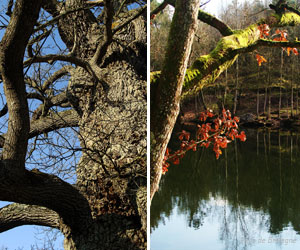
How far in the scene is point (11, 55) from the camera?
1.39 metres

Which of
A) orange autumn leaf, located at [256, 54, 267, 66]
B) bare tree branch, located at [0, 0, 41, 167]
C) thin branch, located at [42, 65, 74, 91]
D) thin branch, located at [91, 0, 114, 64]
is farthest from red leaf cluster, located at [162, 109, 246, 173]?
thin branch, located at [42, 65, 74, 91]

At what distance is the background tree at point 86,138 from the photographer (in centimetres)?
143

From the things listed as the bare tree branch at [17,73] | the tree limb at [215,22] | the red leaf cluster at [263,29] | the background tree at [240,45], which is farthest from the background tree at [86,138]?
the red leaf cluster at [263,29]

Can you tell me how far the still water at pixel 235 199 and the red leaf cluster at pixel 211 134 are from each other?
72 millimetres

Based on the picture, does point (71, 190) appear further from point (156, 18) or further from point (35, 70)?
point (156, 18)

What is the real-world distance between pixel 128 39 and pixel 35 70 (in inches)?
24.2

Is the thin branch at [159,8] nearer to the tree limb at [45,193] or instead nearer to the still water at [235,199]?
the still water at [235,199]

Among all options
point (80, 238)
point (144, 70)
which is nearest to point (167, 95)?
point (144, 70)

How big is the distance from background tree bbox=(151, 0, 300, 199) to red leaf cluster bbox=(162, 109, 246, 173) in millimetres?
169

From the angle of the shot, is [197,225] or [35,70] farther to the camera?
[35,70]

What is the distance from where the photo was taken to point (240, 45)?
1696mm

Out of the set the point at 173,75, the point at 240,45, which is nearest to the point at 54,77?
the point at 173,75

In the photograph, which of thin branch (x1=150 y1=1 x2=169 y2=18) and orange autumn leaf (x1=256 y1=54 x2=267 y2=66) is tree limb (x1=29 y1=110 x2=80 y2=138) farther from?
orange autumn leaf (x1=256 y1=54 x2=267 y2=66)

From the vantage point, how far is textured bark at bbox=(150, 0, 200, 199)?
137 centimetres
